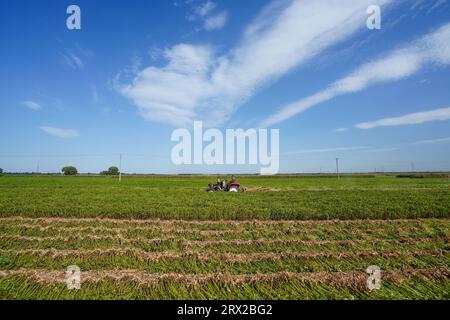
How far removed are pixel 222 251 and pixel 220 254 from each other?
48 centimetres

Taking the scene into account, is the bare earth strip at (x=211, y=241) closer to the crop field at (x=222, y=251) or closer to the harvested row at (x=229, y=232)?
the crop field at (x=222, y=251)

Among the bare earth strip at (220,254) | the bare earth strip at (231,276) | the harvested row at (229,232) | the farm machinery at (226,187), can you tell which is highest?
the farm machinery at (226,187)

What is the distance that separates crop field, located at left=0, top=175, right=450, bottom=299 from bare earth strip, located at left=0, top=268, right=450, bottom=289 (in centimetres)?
2

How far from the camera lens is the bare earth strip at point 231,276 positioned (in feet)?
18.6

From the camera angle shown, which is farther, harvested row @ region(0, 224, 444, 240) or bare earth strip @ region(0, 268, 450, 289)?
harvested row @ region(0, 224, 444, 240)

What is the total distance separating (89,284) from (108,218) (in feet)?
23.7

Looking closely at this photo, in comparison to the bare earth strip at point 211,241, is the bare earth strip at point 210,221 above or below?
above

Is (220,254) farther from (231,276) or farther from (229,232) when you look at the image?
(229,232)

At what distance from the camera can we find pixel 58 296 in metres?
5.11

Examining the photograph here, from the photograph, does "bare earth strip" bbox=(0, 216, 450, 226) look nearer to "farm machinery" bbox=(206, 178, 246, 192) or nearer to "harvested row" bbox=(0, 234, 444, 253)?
A: "harvested row" bbox=(0, 234, 444, 253)

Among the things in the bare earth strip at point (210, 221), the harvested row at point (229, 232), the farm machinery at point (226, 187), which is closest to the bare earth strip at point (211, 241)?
the harvested row at point (229, 232)

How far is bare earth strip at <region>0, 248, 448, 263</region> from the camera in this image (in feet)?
23.2

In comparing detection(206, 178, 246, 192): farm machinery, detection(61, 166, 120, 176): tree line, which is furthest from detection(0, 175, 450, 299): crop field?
detection(61, 166, 120, 176): tree line

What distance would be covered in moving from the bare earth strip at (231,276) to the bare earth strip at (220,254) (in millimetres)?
984
